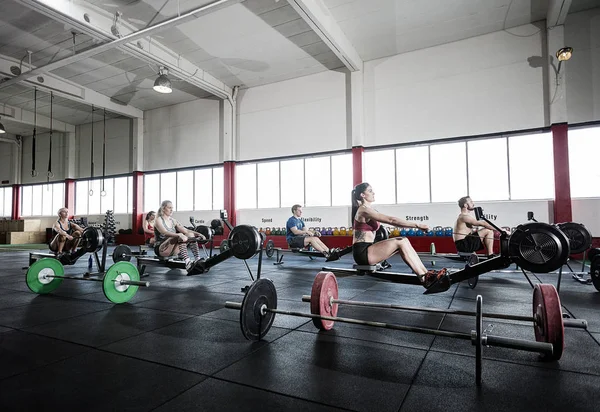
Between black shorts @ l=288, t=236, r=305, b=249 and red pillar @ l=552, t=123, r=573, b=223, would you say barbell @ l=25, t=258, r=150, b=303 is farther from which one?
red pillar @ l=552, t=123, r=573, b=223

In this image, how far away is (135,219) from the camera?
10.7m

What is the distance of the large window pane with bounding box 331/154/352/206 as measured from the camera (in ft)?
26.5

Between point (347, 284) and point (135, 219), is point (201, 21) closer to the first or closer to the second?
point (347, 284)

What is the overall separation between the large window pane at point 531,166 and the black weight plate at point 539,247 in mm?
5125

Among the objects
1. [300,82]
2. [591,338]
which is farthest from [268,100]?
[591,338]

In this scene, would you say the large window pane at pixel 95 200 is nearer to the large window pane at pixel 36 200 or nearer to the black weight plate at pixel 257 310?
the large window pane at pixel 36 200

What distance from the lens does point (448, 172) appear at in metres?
7.19

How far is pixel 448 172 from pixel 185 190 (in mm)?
7229

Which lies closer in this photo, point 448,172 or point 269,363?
point 269,363

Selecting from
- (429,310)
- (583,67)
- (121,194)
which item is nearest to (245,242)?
(429,310)

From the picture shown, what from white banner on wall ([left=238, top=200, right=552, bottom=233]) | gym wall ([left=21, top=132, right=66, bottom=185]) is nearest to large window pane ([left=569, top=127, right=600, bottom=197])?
white banner on wall ([left=238, top=200, right=552, bottom=233])

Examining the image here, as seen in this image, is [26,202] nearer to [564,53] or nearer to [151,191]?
[151,191]

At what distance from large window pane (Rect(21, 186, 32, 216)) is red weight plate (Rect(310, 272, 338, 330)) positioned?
51.9 feet

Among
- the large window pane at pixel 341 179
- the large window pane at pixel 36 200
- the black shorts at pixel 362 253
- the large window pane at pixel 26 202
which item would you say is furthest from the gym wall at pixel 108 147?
the black shorts at pixel 362 253
